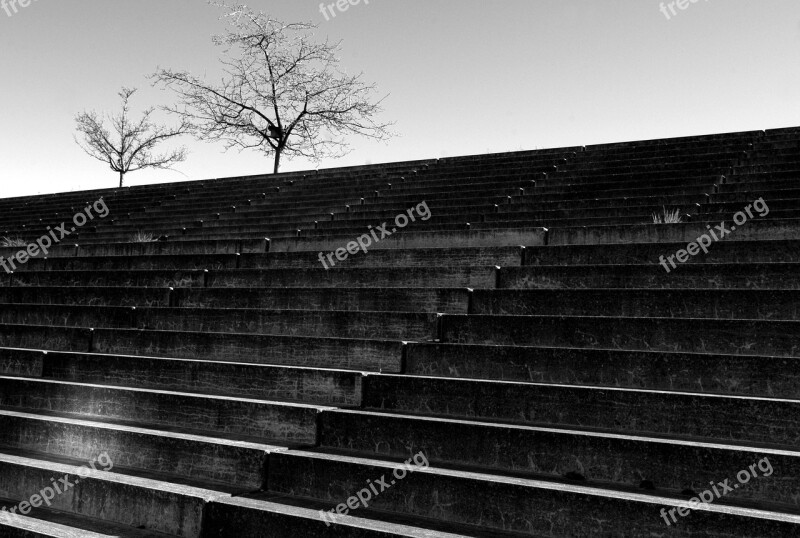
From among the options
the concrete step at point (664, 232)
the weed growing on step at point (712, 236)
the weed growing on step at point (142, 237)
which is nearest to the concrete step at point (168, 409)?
→ the weed growing on step at point (712, 236)

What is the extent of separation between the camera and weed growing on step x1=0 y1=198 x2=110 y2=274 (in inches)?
357

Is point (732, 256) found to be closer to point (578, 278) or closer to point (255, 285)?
point (578, 278)

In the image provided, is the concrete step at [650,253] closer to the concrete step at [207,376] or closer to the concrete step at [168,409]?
the concrete step at [207,376]

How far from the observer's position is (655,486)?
10.5 ft

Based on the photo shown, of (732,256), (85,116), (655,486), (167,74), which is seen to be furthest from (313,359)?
(85,116)

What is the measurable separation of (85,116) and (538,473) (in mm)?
33010

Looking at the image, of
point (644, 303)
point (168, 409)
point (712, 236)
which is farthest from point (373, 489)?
point (712, 236)

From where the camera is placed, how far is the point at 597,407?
3664 mm

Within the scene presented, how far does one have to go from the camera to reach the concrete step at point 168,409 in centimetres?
412

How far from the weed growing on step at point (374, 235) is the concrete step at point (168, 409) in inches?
88.3

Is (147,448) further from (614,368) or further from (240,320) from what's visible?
(614,368)

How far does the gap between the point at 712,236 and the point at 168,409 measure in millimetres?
4393

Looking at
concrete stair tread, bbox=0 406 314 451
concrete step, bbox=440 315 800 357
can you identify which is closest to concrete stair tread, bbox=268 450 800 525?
concrete stair tread, bbox=0 406 314 451

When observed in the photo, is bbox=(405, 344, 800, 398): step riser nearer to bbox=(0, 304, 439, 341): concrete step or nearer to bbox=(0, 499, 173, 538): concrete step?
bbox=(0, 304, 439, 341): concrete step
